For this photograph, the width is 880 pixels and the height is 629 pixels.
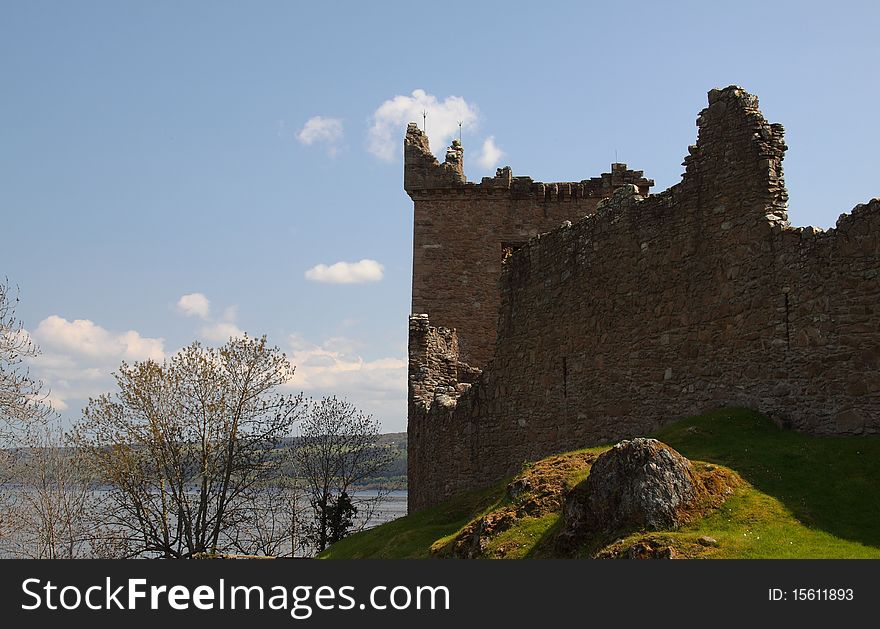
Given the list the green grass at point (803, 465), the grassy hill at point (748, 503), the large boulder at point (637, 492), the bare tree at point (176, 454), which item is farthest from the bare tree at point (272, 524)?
the large boulder at point (637, 492)

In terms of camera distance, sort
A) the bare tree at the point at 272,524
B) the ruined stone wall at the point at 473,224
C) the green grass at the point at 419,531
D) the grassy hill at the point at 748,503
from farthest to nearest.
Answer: the bare tree at the point at 272,524
the ruined stone wall at the point at 473,224
the green grass at the point at 419,531
the grassy hill at the point at 748,503

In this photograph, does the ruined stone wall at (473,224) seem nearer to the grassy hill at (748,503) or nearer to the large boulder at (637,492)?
the grassy hill at (748,503)

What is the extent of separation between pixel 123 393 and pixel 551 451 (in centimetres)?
2385

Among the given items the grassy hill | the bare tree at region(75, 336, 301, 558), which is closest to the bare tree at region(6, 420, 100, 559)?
the bare tree at region(75, 336, 301, 558)

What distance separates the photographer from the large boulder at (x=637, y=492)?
40.2ft

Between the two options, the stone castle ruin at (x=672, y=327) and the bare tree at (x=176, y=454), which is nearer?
the stone castle ruin at (x=672, y=327)

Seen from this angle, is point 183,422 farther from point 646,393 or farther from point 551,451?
point 646,393

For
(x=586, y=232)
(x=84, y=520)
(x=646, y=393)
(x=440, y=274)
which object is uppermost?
(x=440, y=274)

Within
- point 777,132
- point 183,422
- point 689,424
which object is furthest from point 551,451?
point 183,422

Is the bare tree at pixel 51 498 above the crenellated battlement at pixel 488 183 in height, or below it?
below

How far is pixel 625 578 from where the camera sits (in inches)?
399

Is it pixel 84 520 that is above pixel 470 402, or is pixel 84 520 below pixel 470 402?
below

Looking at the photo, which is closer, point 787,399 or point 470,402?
point 787,399

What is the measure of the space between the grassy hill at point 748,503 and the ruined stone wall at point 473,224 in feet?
59.2
